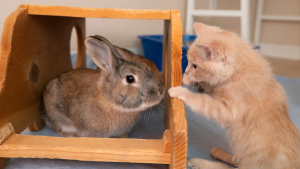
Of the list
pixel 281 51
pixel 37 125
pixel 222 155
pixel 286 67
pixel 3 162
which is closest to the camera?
pixel 3 162

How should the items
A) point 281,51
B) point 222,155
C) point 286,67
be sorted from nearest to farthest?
1. point 222,155
2. point 286,67
3. point 281,51

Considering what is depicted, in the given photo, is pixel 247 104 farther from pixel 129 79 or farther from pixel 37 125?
pixel 37 125

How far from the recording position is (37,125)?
58.1 inches

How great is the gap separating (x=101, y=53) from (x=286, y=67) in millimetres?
2893

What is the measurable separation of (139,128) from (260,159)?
0.77 meters

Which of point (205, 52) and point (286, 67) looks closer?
point (205, 52)

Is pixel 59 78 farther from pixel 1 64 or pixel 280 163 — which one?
pixel 280 163

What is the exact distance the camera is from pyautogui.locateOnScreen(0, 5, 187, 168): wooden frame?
3.20ft

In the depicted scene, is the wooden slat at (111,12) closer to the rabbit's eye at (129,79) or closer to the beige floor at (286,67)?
the rabbit's eye at (129,79)

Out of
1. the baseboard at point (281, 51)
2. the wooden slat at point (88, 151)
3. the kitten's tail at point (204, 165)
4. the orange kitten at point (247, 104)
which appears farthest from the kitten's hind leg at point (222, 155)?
the baseboard at point (281, 51)

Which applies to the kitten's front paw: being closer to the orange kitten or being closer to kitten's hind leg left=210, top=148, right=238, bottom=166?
the orange kitten

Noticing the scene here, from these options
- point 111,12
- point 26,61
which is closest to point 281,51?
point 111,12

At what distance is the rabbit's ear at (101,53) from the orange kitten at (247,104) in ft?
1.15

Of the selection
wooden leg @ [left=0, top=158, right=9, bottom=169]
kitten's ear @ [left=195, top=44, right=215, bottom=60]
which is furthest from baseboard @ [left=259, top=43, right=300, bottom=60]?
wooden leg @ [left=0, top=158, right=9, bottom=169]
